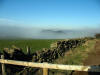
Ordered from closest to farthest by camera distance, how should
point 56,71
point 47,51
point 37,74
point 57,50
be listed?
→ point 37,74 < point 56,71 < point 47,51 < point 57,50

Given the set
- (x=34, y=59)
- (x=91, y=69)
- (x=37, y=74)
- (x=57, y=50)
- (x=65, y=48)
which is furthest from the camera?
(x=65, y=48)

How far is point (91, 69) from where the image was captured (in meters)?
4.07

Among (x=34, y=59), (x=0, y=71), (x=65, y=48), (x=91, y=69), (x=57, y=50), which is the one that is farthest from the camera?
(x=65, y=48)

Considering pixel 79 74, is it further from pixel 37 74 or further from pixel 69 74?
pixel 37 74

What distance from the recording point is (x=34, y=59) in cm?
748

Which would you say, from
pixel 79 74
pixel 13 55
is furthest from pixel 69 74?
pixel 13 55

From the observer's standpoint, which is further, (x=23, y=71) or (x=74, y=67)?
(x=23, y=71)

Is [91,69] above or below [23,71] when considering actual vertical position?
above

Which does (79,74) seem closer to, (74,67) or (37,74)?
(37,74)

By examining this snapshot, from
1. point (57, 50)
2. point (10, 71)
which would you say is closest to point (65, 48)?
point (57, 50)

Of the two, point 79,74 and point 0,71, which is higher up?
point 0,71

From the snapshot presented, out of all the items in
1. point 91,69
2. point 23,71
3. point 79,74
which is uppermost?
point 91,69

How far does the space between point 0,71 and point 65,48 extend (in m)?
7.42

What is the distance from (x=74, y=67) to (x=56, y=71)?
118 inches
